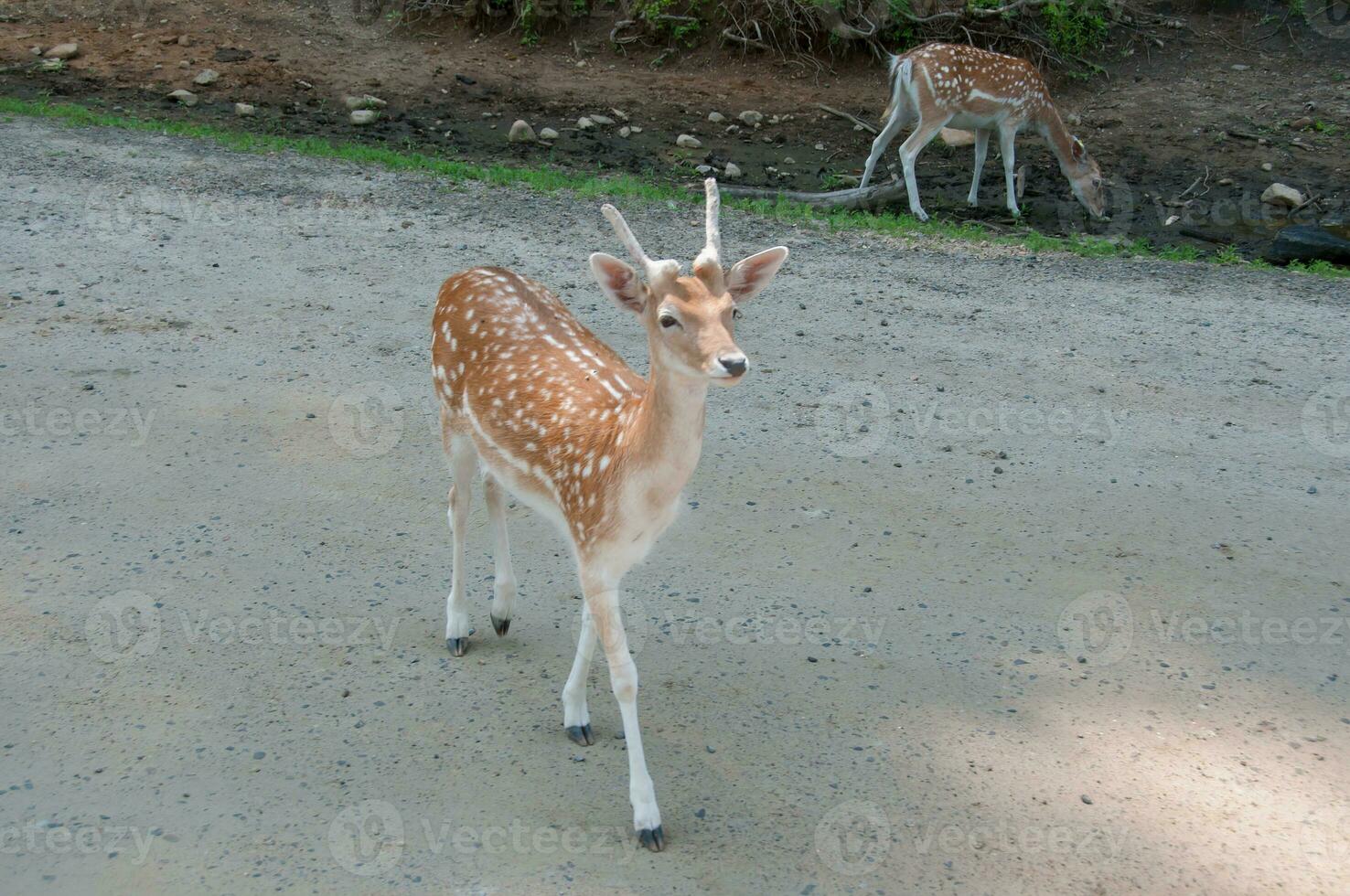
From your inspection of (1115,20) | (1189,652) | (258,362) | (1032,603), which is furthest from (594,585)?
(1115,20)

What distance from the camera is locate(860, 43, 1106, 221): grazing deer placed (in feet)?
41.4

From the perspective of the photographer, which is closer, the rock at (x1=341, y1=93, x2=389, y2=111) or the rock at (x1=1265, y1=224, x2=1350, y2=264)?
the rock at (x1=1265, y1=224, x2=1350, y2=264)

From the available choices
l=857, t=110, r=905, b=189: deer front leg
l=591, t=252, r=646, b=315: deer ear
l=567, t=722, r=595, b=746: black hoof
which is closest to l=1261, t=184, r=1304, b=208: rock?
l=857, t=110, r=905, b=189: deer front leg

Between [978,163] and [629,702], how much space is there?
10.3 m

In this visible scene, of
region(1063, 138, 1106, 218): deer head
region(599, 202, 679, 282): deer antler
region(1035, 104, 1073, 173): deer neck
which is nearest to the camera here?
region(599, 202, 679, 282): deer antler

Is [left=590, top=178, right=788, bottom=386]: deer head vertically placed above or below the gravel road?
above

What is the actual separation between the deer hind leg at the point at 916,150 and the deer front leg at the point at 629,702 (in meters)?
8.49

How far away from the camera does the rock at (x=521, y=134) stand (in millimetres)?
13406

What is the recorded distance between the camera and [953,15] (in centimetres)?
1600

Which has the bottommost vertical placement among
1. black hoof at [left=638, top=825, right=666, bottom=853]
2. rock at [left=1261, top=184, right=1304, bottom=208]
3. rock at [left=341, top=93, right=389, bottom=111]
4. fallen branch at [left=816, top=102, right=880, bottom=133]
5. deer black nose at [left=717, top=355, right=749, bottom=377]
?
rock at [left=341, top=93, right=389, bottom=111]

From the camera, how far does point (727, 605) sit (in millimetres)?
5035

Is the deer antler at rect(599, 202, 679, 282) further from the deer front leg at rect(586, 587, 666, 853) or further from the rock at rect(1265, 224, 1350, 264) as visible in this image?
the rock at rect(1265, 224, 1350, 264)

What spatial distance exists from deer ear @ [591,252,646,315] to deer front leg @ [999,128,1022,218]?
30.3 feet

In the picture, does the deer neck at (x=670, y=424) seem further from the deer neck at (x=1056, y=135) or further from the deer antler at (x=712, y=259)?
the deer neck at (x=1056, y=135)
